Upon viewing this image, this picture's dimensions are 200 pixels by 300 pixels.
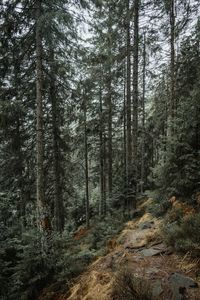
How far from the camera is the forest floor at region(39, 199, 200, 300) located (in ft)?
14.8

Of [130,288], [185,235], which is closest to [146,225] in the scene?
[185,235]

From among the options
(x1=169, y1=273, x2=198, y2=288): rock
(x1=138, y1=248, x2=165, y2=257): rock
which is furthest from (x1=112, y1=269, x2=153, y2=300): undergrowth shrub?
(x1=138, y1=248, x2=165, y2=257): rock

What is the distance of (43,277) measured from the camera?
698cm

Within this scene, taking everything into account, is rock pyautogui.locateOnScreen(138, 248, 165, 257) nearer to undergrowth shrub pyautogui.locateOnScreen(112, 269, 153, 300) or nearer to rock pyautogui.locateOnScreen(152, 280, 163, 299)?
rock pyautogui.locateOnScreen(152, 280, 163, 299)

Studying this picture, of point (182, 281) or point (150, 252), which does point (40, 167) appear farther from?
point (182, 281)

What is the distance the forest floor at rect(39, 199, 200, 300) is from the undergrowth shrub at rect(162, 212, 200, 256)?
0.56ft

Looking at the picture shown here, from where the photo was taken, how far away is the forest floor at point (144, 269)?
4.52 meters

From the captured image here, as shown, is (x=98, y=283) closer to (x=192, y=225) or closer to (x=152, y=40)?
(x=192, y=225)

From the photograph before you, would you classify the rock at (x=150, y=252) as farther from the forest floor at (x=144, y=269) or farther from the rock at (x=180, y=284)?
the rock at (x=180, y=284)

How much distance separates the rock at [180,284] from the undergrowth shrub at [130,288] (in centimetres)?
41

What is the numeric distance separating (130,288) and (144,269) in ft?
3.79

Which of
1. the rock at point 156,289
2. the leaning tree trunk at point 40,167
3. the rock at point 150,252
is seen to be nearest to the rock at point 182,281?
the rock at point 156,289

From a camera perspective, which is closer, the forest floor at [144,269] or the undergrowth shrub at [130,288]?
the undergrowth shrub at [130,288]

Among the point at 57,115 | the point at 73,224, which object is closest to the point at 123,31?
the point at 57,115
